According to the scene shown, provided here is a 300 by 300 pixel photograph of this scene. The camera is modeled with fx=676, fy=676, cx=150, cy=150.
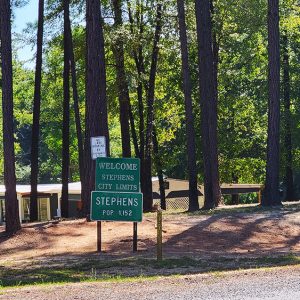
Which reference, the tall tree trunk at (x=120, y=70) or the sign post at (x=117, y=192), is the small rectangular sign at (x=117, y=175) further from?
the tall tree trunk at (x=120, y=70)

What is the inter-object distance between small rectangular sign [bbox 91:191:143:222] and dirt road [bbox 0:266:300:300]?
3606 mm

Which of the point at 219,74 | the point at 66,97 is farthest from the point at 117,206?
the point at 219,74

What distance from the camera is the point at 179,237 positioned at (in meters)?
16.7

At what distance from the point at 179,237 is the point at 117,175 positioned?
327cm

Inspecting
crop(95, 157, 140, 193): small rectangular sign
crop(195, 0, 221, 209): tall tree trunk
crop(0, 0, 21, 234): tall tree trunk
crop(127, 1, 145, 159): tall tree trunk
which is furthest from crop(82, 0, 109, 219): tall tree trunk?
crop(127, 1, 145, 159): tall tree trunk

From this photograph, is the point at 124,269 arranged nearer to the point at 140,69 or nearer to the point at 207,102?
the point at 207,102

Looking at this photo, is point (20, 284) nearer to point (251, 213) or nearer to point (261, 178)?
point (251, 213)

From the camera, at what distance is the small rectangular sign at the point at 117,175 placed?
1414 cm

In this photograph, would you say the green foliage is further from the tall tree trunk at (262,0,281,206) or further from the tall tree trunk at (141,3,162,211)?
the tall tree trunk at (262,0,281,206)

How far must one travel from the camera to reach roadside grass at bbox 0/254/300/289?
36.1 feet

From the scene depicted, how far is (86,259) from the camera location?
45.3 ft

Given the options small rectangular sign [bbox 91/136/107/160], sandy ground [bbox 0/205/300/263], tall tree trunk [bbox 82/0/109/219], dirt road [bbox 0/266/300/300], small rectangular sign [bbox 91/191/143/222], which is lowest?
sandy ground [bbox 0/205/300/263]

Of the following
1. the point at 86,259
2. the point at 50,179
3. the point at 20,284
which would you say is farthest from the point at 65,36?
the point at 50,179

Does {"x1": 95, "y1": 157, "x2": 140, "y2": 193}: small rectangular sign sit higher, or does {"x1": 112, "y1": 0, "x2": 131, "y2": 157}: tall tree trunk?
{"x1": 112, "y1": 0, "x2": 131, "y2": 157}: tall tree trunk
